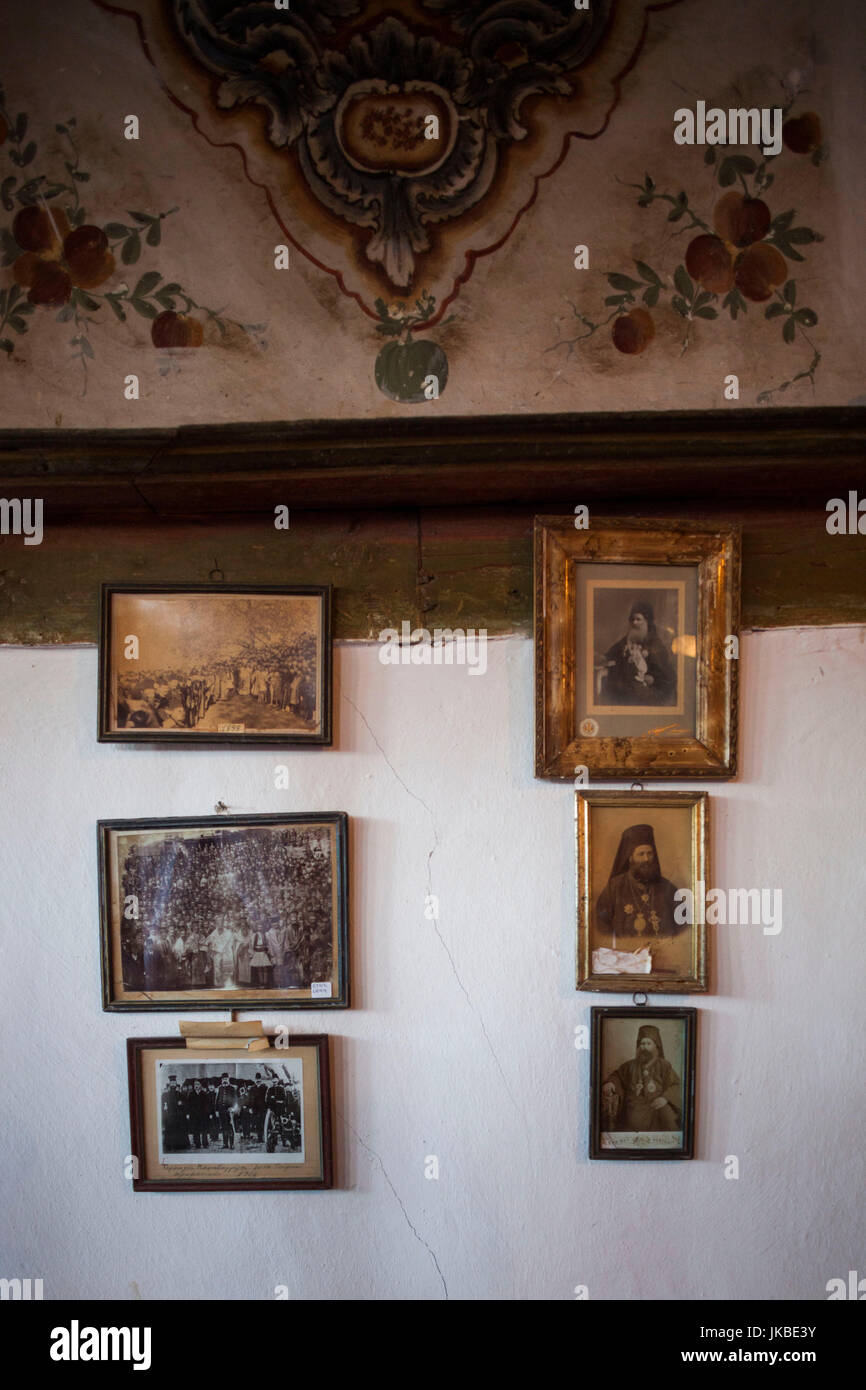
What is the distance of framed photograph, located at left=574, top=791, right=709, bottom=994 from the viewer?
239cm

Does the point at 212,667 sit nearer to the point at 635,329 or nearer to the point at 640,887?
the point at 640,887

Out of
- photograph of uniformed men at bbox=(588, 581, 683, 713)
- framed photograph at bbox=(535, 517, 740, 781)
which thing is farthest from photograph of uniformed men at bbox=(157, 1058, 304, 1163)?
photograph of uniformed men at bbox=(588, 581, 683, 713)

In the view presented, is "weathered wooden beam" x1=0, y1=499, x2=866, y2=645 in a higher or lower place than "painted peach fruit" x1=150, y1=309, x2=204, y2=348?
lower

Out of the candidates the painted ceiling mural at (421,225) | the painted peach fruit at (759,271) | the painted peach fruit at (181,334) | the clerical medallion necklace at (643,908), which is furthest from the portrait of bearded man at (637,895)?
the painted peach fruit at (181,334)

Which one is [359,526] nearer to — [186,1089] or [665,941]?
[665,941]

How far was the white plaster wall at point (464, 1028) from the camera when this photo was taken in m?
2.41

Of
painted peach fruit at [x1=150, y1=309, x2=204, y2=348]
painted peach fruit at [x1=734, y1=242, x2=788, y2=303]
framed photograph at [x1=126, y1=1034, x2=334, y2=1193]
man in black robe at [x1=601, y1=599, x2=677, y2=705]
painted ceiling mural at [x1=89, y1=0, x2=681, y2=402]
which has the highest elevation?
painted ceiling mural at [x1=89, y1=0, x2=681, y2=402]

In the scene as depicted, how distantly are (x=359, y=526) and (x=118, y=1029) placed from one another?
143 centimetres

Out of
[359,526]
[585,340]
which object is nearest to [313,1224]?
[359,526]

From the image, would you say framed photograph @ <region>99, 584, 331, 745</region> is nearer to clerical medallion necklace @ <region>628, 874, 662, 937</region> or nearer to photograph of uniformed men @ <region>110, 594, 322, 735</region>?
photograph of uniformed men @ <region>110, 594, 322, 735</region>

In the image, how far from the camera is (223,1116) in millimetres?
2426

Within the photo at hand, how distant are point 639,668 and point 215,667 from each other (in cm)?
107

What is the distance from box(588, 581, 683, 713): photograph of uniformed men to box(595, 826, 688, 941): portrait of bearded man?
1.07 ft
